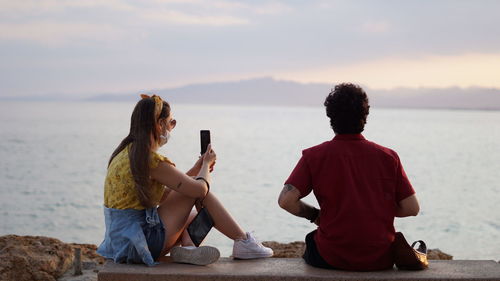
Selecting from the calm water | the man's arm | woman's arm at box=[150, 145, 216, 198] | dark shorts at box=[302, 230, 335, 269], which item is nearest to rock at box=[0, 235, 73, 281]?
woman's arm at box=[150, 145, 216, 198]

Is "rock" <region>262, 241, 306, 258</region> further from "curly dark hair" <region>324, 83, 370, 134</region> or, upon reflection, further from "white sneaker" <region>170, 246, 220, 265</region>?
"curly dark hair" <region>324, 83, 370, 134</region>

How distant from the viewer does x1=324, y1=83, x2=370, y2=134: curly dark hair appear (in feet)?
12.6

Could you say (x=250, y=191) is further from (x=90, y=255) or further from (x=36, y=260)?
(x=36, y=260)

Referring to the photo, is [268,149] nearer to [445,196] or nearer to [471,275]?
[445,196]

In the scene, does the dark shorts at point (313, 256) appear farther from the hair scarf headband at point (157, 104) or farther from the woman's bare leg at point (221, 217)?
the hair scarf headband at point (157, 104)


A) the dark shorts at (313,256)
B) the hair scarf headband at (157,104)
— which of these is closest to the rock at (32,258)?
the hair scarf headband at (157,104)

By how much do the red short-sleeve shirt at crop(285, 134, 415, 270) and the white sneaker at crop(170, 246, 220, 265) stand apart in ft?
2.34

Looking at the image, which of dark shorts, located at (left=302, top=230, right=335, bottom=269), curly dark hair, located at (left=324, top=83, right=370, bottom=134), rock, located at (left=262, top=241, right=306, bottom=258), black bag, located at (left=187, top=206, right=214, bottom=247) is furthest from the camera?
rock, located at (left=262, top=241, right=306, bottom=258)

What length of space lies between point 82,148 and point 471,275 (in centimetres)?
4514

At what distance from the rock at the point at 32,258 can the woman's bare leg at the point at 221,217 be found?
102 inches

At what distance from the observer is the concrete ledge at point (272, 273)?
13.1 feet

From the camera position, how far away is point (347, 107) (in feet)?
12.7

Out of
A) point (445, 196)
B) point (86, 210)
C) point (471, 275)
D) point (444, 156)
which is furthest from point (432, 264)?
point (444, 156)

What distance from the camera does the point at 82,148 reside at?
47375 mm
